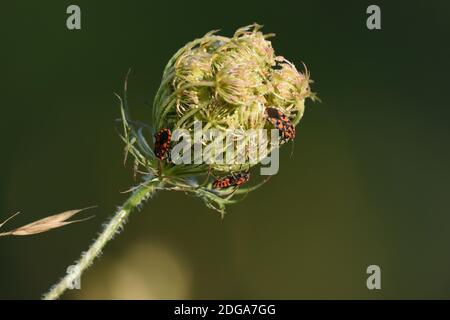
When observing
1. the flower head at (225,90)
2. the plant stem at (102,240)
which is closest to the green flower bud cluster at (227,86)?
the flower head at (225,90)

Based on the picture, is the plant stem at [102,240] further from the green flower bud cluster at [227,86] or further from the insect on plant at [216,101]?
the green flower bud cluster at [227,86]

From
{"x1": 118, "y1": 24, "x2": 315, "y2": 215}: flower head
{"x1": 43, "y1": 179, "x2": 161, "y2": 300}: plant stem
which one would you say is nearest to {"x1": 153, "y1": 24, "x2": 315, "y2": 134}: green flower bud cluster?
{"x1": 118, "y1": 24, "x2": 315, "y2": 215}: flower head

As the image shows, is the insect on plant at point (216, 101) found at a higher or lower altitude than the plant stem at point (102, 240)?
higher

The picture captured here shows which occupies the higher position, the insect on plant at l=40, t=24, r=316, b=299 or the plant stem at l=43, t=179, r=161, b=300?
the insect on plant at l=40, t=24, r=316, b=299

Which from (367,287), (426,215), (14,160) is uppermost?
(14,160)

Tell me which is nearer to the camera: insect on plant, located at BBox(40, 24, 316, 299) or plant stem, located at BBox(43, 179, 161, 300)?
plant stem, located at BBox(43, 179, 161, 300)

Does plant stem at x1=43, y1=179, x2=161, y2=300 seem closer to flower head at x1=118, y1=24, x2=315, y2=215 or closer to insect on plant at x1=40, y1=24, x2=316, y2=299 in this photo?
insect on plant at x1=40, y1=24, x2=316, y2=299

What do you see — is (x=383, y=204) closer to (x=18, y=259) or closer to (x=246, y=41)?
(x=18, y=259)

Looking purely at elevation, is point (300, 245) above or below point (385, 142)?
below

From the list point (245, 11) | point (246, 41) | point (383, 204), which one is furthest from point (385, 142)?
point (246, 41)
